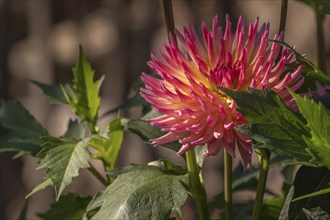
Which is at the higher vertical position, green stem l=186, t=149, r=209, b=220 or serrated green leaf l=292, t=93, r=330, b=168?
serrated green leaf l=292, t=93, r=330, b=168

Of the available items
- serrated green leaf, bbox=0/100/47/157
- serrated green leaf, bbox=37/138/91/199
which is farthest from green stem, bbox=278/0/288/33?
serrated green leaf, bbox=0/100/47/157

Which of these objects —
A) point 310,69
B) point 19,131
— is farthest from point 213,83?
point 19,131

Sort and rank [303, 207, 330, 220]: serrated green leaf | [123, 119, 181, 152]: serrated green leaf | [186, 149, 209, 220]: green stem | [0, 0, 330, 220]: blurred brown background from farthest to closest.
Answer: [0, 0, 330, 220]: blurred brown background → [123, 119, 181, 152]: serrated green leaf → [186, 149, 209, 220]: green stem → [303, 207, 330, 220]: serrated green leaf

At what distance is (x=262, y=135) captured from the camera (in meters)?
0.88

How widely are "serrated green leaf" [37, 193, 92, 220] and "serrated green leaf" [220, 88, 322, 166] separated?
1.37 feet

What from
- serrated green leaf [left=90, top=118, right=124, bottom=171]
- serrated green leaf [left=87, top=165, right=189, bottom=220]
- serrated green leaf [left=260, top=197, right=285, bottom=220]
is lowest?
serrated green leaf [left=260, top=197, right=285, bottom=220]

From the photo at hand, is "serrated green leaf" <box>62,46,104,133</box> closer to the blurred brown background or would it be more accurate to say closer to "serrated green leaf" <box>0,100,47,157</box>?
"serrated green leaf" <box>0,100,47,157</box>

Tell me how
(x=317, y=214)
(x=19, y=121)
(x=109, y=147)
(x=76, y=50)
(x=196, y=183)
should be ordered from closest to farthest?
(x=317, y=214), (x=196, y=183), (x=109, y=147), (x=19, y=121), (x=76, y=50)

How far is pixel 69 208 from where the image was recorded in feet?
4.08

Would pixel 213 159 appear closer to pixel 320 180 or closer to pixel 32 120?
pixel 32 120

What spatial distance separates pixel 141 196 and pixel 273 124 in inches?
7.5

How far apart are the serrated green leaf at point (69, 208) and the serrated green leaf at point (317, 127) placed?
Answer: 47 centimetres

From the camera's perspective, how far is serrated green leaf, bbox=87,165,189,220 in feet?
3.12

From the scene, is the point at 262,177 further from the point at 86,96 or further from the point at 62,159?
the point at 86,96
